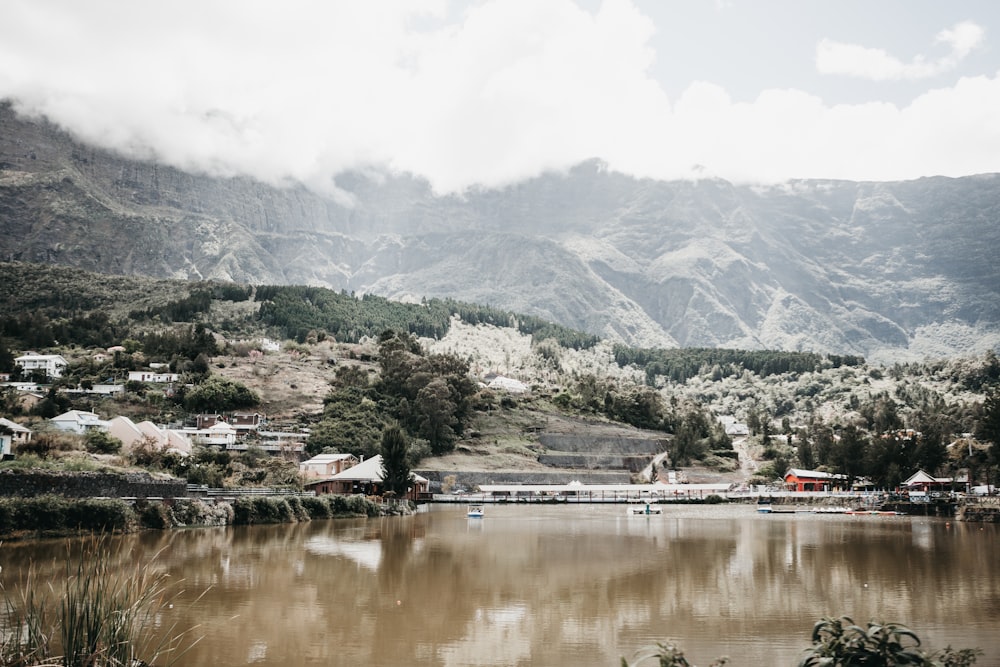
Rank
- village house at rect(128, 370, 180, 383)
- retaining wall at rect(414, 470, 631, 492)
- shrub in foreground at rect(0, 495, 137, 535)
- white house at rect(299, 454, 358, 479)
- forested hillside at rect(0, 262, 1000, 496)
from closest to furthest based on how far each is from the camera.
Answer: shrub in foreground at rect(0, 495, 137, 535)
white house at rect(299, 454, 358, 479)
forested hillside at rect(0, 262, 1000, 496)
retaining wall at rect(414, 470, 631, 492)
village house at rect(128, 370, 180, 383)

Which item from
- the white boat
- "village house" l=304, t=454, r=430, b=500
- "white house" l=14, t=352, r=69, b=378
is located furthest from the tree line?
"white house" l=14, t=352, r=69, b=378

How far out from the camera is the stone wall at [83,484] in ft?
92.5

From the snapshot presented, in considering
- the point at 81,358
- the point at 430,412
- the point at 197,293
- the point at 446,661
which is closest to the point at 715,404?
the point at 430,412

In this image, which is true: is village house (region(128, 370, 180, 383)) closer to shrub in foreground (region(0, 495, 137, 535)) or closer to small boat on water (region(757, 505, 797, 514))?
shrub in foreground (region(0, 495, 137, 535))

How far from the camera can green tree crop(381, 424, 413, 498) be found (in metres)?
56.1

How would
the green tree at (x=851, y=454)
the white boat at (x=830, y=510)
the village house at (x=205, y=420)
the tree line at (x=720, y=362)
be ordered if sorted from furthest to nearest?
the tree line at (x=720, y=362) < the green tree at (x=851, y=454) < the village house at (x=205, y=420) < the white boat at (x=830, y=510)

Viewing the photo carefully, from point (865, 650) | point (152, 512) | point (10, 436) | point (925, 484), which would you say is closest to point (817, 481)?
point (925, 484)

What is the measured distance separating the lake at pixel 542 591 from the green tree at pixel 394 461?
18.4 metres

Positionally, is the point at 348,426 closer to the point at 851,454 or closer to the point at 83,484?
the point at 851,454

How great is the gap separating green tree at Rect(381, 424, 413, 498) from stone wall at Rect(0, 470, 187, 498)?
856 inches

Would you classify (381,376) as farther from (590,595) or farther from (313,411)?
(590,595)

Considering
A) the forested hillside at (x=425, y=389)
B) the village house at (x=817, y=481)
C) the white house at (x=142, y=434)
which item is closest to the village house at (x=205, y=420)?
the forested hillside at (x=425, y=389)

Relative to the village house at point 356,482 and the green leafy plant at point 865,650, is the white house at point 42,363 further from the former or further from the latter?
the green leafy plant at point 865,650

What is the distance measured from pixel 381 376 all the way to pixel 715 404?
75547mm
